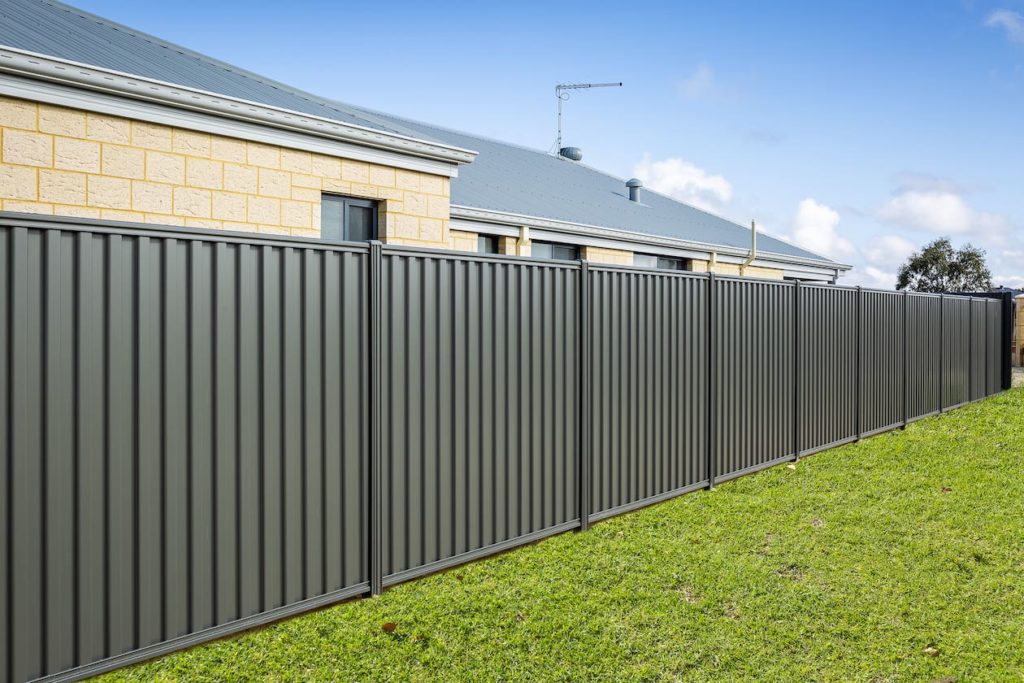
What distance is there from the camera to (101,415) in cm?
334

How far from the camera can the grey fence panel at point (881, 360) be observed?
10.0 meters

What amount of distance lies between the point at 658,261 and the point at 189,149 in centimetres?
1175

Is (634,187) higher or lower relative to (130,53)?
higher

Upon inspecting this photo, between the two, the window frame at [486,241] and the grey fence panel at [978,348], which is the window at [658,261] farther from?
the grey fence panel at [978,348]

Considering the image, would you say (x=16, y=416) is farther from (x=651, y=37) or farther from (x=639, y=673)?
(x=651, y=37)

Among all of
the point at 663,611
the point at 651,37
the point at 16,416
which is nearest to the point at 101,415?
the point at 16,416

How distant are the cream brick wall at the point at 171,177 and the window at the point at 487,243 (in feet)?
11.1

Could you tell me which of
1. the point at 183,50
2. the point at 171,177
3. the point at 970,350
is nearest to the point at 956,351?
the point at 970,350

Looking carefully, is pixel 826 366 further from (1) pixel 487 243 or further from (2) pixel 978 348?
Result: (2) pixel 978 348

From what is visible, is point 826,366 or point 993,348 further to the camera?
point 993,348

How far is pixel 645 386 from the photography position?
6.44 m

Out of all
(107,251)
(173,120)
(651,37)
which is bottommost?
(107,251)

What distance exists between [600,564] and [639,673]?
4.96 ft

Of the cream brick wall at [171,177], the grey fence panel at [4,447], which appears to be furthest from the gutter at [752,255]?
the grey fence panel at [4,447]
